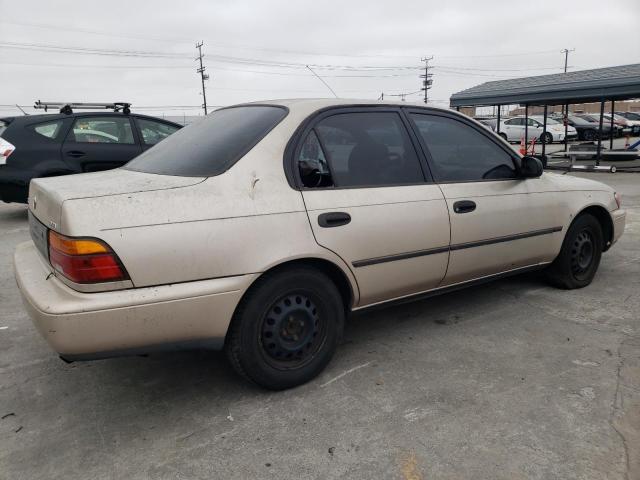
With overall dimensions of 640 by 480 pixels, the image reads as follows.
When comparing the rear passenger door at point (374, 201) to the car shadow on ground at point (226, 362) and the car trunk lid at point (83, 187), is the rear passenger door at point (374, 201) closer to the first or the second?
the car shadow on ground at point (226, 362)

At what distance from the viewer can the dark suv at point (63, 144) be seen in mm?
6969

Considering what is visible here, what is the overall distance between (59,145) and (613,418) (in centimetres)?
716

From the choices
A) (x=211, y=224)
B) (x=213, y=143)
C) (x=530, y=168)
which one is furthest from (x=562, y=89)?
(x=211, y=224)

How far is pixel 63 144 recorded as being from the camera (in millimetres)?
7211

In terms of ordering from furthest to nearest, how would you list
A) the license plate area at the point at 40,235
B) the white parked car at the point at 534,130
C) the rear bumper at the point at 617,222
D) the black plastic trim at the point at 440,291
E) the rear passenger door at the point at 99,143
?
1. the white parked car at the point at 534,130
2. the rear passenger door at the point at 99,143
3. the rear bumper at the point at 617,222
4. the black plastic trim at the point at 440,291
5. the license plate area at the point at 40,235

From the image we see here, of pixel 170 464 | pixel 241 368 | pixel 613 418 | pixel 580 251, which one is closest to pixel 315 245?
pixel 241 368

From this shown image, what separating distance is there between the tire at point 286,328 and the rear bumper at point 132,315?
105 millimetres

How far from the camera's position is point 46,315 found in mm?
2227

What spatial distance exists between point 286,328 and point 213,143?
3.54ft

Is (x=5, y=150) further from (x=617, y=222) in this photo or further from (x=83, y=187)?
(x=617, y=222)

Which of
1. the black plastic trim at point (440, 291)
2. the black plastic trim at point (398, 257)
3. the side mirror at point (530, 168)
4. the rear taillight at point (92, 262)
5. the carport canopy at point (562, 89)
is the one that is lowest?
the black plastic trim at point (440, 291)

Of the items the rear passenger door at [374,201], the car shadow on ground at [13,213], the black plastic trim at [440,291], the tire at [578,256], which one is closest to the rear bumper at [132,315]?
the rear passenger door at [374,201]

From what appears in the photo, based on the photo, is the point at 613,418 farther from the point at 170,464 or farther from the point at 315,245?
the point at 170,464

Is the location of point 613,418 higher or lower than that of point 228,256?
lower
